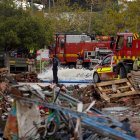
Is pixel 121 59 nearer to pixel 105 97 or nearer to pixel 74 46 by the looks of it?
pixel 105 97

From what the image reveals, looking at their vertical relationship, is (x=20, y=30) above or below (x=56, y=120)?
above

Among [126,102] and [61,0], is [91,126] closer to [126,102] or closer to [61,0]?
[126,102]

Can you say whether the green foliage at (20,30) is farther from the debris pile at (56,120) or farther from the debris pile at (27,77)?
the debris pile at (56,120)

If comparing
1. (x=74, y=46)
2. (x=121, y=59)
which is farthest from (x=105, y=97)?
(x=74, y=46)

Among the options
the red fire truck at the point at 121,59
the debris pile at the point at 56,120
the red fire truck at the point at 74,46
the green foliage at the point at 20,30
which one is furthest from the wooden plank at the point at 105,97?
the red fire truck at the point at 74,46

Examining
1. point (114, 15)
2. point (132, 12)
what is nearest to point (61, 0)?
point (114, 15)

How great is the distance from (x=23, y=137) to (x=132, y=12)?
36728 mm

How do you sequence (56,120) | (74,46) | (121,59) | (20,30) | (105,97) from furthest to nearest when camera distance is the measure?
(74,46), (20,30), (121,59), (105,97), (56,120)

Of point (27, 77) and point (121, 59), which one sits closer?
point (121, 59)

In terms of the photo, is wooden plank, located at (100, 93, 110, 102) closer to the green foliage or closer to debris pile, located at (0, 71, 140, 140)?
debris pile, located at (0, 71, 140, 140)

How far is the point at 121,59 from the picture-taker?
2764 cm

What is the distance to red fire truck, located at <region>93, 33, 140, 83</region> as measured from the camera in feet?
88.2

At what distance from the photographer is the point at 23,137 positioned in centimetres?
1102

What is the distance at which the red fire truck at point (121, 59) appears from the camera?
88.2 ft
